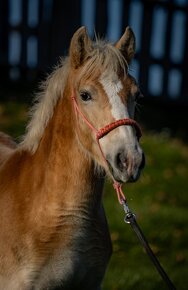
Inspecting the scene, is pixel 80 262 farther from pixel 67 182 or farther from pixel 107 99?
pixel 107 99

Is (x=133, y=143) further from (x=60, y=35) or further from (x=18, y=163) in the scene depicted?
(x=60, y=35)

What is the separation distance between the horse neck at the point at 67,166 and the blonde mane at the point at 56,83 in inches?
2.1

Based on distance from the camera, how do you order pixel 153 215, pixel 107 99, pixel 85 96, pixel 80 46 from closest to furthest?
pixel 107 99, pixel 85 96, pixel 80 46, pixel 153 215

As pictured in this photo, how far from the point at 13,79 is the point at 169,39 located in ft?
8.99

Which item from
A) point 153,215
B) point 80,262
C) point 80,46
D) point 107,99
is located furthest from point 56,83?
point 153,215

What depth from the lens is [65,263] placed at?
16.1 ft

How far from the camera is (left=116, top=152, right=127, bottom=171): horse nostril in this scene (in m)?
4.44

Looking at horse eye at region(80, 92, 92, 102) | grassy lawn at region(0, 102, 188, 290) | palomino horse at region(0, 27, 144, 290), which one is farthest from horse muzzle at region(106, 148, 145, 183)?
grassy lawn at region(0, 102, 188, 290)

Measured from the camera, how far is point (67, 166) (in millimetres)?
5020

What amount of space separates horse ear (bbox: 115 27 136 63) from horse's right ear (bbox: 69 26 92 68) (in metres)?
0.24

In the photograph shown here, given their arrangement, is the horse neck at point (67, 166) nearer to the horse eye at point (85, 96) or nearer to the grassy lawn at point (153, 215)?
the horse eye at point (85, 96)

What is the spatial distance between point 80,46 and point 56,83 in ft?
1.01

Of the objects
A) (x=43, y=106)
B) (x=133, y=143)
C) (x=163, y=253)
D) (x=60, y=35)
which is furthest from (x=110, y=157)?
(x=60, y=35)

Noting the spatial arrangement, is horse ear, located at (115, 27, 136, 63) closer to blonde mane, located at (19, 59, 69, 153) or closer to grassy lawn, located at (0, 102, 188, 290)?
blonde mane, located at (19, 59, 69, 153)
